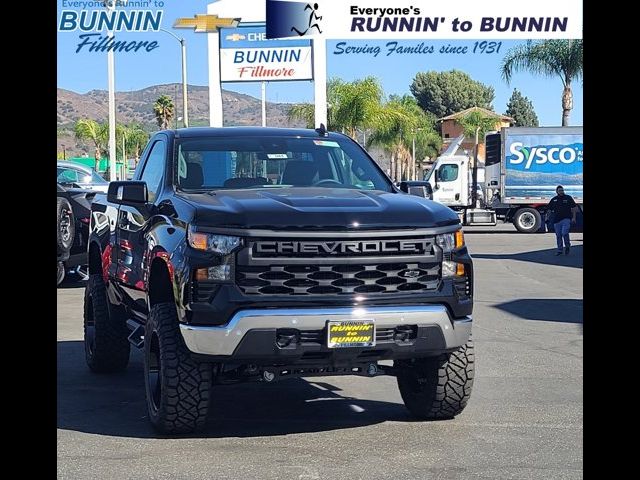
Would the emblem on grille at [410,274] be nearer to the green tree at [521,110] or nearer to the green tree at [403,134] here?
the green tree at [403,134]

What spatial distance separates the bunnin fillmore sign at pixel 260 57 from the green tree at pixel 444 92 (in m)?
82.5

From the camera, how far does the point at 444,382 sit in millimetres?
7203

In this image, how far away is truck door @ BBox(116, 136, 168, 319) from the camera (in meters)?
7.83

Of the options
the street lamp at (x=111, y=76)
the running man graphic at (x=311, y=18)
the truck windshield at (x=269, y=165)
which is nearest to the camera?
the truck windshield at (x=269, y=165)

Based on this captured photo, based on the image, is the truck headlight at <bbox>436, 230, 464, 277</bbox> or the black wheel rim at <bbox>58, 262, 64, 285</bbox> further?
the black wheel rim at <bbox>58, 262, 64, 285</bbox>

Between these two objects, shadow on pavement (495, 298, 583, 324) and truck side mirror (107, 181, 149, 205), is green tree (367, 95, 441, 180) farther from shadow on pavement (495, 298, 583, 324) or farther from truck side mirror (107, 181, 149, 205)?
truck side mirror (107, 181, 149, 205)

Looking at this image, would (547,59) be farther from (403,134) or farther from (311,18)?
(403,134)

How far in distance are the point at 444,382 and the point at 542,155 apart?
30.8 metres

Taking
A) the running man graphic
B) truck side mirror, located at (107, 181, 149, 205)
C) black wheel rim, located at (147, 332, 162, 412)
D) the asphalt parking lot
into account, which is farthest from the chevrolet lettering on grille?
the running man graphic

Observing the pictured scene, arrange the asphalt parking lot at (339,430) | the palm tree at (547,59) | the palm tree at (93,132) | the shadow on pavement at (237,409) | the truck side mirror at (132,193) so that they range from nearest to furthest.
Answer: the asphalt parking lot at (339,430)
the shadow on pavement at (237,409)
the truck side mirror at (132,193)
the palm tree at (547,59)
the palm tree at (93,132)

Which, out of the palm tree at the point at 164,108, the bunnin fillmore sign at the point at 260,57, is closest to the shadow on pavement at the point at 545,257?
the bunnin fillmore sign at the point at 260,57

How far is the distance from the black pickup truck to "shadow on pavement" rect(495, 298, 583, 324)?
20.8ft

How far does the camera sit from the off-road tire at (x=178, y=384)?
664cm
